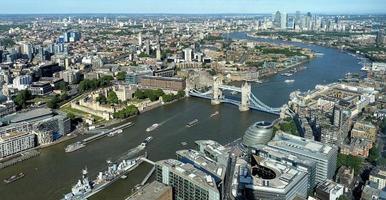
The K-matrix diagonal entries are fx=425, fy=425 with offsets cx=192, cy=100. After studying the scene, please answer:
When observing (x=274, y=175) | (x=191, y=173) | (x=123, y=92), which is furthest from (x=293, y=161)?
(x=123, y=92)

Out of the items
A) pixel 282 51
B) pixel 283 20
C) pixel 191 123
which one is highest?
pixel 283 20

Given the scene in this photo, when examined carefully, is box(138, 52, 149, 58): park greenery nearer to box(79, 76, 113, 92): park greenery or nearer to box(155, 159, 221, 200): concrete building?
box(79, 76, 113, 92): park greenery

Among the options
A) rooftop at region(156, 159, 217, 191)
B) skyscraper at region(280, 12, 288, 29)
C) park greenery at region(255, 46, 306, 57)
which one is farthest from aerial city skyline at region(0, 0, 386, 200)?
skyscraper at region(280, 12, 288, 29)

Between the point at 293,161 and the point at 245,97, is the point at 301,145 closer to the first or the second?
the point at 293,161

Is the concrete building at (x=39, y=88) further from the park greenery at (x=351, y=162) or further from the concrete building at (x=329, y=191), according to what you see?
the concrete building at (x=329, y=191)

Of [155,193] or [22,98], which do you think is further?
[22,98]

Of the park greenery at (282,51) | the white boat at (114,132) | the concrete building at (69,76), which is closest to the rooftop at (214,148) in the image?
the white boat at (114,132)

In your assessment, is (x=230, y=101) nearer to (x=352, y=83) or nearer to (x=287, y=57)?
(x=352, y=83)

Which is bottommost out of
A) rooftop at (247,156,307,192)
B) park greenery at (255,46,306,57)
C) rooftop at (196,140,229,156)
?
rooftop at (247,156,307,192)
